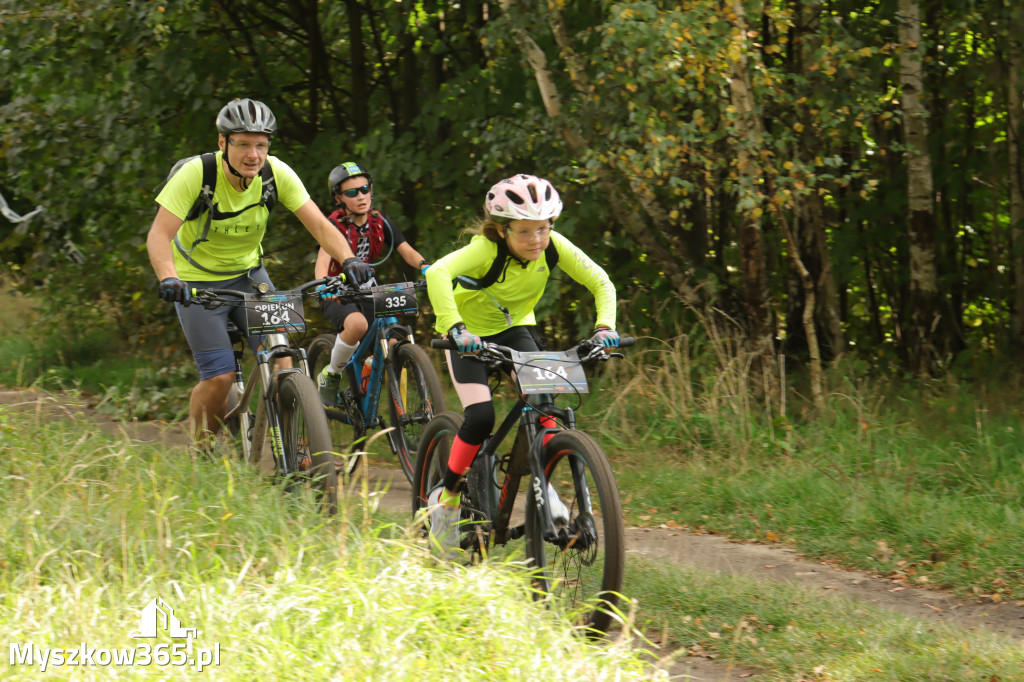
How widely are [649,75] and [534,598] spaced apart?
165 inches

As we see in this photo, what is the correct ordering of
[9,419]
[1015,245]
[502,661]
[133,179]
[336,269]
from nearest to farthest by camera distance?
1. [502,661]
2. [9,419]
3. [336,269]
4. [1015,245]
5. [133,179]

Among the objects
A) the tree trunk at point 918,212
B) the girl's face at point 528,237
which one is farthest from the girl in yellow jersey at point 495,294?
the tree trunk at point 918,212

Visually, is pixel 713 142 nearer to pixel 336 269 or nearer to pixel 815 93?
pixel 815 93

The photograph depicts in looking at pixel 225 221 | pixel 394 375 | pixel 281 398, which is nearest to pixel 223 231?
pixel 225 221

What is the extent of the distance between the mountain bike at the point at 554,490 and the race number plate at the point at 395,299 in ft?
6.61

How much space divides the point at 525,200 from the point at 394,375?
2682 millimetres

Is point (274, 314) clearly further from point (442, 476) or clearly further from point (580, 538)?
point (580, 538)

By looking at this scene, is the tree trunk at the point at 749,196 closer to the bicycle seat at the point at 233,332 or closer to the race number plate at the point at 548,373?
the race number plate at the point at 548,373

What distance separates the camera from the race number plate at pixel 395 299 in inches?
288

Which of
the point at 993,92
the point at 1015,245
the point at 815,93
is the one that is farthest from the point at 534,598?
the point at 993,92

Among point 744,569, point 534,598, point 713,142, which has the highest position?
point 713,142

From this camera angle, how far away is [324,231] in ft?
20.5

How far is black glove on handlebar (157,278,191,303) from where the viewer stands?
5391 mm

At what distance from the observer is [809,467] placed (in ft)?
24.5
